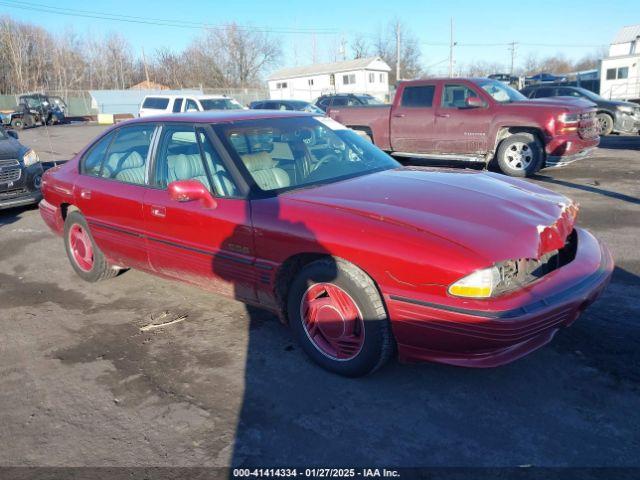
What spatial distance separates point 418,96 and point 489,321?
8.66 m

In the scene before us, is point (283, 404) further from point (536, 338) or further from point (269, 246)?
point (536, 338)

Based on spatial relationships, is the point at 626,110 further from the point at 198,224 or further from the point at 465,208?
the point at 198,224

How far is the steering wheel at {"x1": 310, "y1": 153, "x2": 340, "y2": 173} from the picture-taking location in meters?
3.84

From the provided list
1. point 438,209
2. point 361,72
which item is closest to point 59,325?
point 438,209

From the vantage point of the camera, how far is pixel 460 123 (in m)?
9.72

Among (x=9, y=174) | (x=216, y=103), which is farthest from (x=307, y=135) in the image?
(x=216, y=103)

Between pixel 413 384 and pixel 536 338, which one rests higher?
pixel 536 338

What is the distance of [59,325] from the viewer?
163 inches

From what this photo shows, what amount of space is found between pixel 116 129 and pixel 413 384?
3447 mm

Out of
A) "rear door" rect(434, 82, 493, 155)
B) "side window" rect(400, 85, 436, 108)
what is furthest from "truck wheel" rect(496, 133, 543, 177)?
"side window" rect(400, 85, 436, 108)

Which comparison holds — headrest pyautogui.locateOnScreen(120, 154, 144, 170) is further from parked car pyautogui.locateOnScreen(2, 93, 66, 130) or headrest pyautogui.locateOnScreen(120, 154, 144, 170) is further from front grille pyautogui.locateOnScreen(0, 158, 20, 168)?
parked car pyautogui.locateOnScreen(2, 93, 66, 130)

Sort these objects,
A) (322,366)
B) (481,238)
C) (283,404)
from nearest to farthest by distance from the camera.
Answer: (481,238), (283,404), (322,366)

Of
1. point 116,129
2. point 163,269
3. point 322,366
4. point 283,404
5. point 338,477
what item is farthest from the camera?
point 116,129

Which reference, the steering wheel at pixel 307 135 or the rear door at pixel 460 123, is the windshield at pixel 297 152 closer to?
the steering wheel at pixel 307 135
